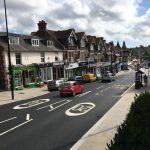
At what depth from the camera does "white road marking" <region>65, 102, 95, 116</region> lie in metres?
25.0

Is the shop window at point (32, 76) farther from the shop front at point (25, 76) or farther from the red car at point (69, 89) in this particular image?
the red car at point (69, 89)

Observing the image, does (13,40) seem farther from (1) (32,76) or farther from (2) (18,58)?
(1) (32,76)

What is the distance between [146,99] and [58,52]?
48607mm

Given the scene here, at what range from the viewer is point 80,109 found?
27.0 metres

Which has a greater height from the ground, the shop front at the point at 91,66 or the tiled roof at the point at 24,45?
the tiled roof at the point at 24,45

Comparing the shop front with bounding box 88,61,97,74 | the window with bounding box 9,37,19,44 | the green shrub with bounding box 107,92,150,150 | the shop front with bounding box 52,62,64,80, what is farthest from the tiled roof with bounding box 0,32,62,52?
the green shrub with bounding box 107,92,150,150

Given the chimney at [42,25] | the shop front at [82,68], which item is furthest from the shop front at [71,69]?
the chimney at [42,25]

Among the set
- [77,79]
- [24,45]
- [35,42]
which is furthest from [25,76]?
[77,79]

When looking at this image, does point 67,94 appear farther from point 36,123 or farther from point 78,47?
point 78,47

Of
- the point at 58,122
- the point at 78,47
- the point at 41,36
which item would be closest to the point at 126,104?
the point at 58,122

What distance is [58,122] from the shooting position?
70.1 ft

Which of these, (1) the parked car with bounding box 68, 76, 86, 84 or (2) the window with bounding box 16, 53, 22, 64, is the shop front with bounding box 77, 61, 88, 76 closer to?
(1) the parked car with bounding box 68, 76, 86, 84

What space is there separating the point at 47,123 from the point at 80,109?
6273 millimetres

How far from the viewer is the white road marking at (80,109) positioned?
25.0m
